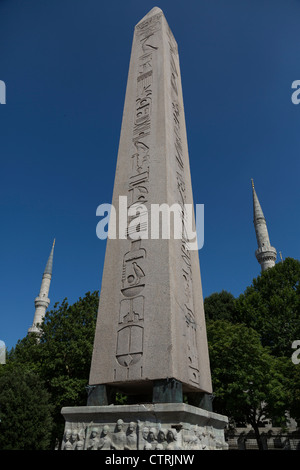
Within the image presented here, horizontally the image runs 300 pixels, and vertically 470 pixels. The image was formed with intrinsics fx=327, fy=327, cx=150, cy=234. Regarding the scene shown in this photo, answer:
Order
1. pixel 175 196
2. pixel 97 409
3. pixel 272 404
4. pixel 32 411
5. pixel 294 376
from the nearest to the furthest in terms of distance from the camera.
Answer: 1. pixel 97 409
2. pixel 175 196
3. pixel 32 411
4. pixel 272 404
5. pixel 294 376

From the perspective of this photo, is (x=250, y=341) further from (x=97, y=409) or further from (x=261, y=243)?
(x=261, y=243)

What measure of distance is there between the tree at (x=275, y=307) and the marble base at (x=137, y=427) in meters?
17.0

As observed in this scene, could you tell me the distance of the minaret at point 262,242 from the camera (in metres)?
31.4

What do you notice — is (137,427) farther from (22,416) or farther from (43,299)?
(43,299)

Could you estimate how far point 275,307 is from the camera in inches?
797

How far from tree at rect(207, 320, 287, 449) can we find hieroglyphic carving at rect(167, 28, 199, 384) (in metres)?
10.6

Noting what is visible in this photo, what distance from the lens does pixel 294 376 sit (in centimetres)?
1497

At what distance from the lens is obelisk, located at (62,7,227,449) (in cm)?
363

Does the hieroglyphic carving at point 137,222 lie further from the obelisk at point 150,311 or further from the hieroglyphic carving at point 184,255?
the hieroglyphic carving at point 184,255

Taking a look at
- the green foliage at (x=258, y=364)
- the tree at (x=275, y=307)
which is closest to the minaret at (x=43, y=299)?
the tree at (x=275, y=307)

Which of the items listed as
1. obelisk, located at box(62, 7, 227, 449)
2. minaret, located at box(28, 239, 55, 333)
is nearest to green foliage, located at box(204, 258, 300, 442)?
obelisk, located at box(62, 7, 227, 449)

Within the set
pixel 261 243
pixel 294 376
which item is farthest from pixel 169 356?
pixel 261 243
